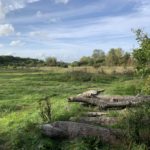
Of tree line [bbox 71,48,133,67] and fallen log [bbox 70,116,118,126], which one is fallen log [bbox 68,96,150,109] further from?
tree line [bbox 71,48,133,67]

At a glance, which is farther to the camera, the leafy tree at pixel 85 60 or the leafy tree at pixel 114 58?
the leafy tree at pixel 85 60

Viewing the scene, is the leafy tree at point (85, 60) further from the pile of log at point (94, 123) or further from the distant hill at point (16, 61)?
the pile of log at point (94, 123)

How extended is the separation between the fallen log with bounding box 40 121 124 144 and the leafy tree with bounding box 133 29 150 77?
8.56ft

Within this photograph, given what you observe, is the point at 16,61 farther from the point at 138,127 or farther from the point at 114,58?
the point at 138,127

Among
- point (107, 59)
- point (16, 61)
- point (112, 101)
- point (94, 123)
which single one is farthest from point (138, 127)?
point (16, 61)

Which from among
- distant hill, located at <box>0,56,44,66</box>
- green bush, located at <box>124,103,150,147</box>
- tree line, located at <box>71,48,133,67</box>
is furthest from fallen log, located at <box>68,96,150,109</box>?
distant hill, located at <box>0,56,44,66</box>

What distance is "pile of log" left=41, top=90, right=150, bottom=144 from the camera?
9.77m

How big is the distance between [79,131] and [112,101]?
3374 mm

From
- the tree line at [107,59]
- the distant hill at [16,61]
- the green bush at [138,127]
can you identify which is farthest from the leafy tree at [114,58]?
the green bush at [138,127]

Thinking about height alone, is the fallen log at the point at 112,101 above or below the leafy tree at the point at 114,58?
below

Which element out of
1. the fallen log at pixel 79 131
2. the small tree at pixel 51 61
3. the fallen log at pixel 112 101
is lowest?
the fallen log at pixel 79 131

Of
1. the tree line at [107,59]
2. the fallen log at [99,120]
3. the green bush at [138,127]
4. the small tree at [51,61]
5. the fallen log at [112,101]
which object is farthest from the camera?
the small tree at [51,61]

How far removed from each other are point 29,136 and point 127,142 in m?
2.66

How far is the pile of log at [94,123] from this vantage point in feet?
32.0
